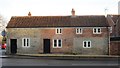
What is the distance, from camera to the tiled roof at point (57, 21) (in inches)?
1797

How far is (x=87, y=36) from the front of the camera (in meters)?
45.1

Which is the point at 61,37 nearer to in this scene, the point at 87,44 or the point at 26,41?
the point at 87,44

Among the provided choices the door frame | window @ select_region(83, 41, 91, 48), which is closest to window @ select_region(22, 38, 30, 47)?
the door frame

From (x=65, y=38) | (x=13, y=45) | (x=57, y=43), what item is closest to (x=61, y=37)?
(x=65, y=38)

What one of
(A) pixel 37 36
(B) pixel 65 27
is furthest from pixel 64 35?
(A) pixel 37 36

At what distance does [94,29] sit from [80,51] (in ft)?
13.8

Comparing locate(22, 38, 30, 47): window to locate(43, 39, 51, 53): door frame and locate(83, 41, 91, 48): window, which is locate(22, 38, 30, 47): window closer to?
locate(43, 39, 51, 53): door frame

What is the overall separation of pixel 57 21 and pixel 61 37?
10.7ft

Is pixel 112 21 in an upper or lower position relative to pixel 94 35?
upper

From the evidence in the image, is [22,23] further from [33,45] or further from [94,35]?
[94,35]

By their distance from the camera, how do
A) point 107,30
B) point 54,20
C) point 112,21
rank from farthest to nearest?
point 112,21, point 54,20, point 107,30

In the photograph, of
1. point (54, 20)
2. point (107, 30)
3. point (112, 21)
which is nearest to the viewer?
point (107, 30)

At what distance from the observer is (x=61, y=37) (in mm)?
45406

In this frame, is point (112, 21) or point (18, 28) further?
point (112, 21)
